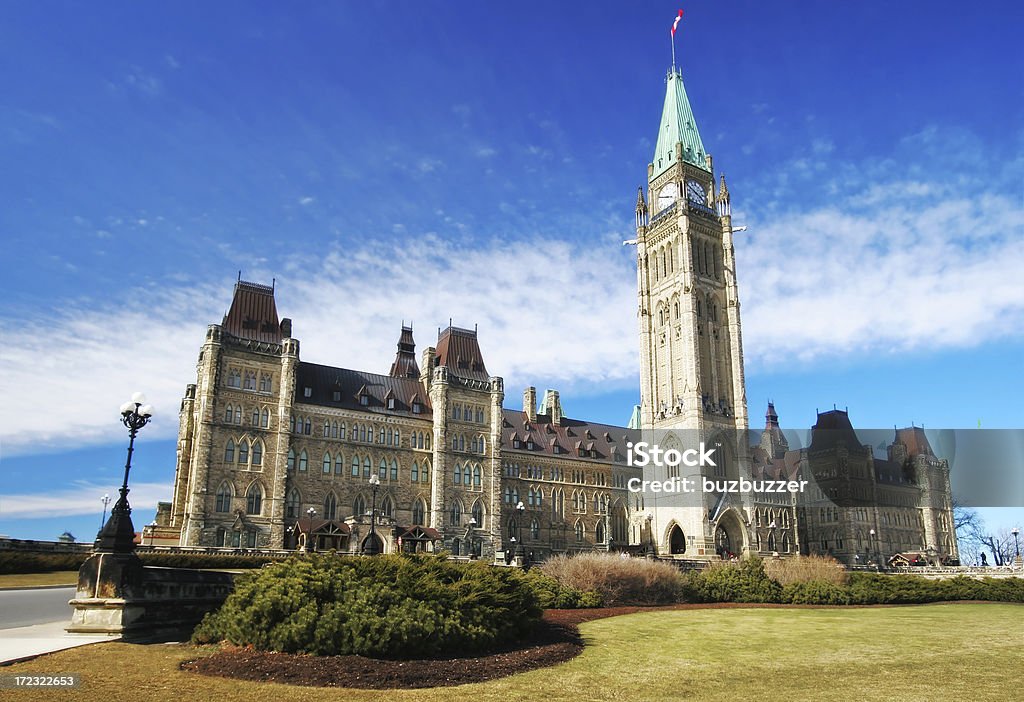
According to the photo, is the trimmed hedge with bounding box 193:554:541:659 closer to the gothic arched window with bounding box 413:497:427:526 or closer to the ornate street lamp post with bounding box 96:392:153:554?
the ornate street lamp post with bounding box 96:392:153:554

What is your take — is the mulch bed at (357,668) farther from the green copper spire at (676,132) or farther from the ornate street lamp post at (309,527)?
the green copper spire at (676,132)

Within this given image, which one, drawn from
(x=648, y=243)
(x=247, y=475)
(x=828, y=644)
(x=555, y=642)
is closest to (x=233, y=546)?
(x=247, y=475)

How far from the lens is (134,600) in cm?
1614

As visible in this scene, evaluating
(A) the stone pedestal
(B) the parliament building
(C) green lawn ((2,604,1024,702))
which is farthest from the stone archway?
(A) the stone pedestal

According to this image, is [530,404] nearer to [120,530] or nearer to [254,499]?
[254,499]

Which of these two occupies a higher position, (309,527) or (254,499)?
(254,499)

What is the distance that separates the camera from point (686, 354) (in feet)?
279

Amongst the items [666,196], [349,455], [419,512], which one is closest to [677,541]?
[419,512]

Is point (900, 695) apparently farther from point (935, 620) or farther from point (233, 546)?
point (233, 546)

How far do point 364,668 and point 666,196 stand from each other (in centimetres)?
8819

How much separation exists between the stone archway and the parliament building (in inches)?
8.9

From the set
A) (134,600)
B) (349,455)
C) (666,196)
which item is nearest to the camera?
(134,600)

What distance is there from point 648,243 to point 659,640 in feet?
263

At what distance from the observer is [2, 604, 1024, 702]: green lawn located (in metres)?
11.4
